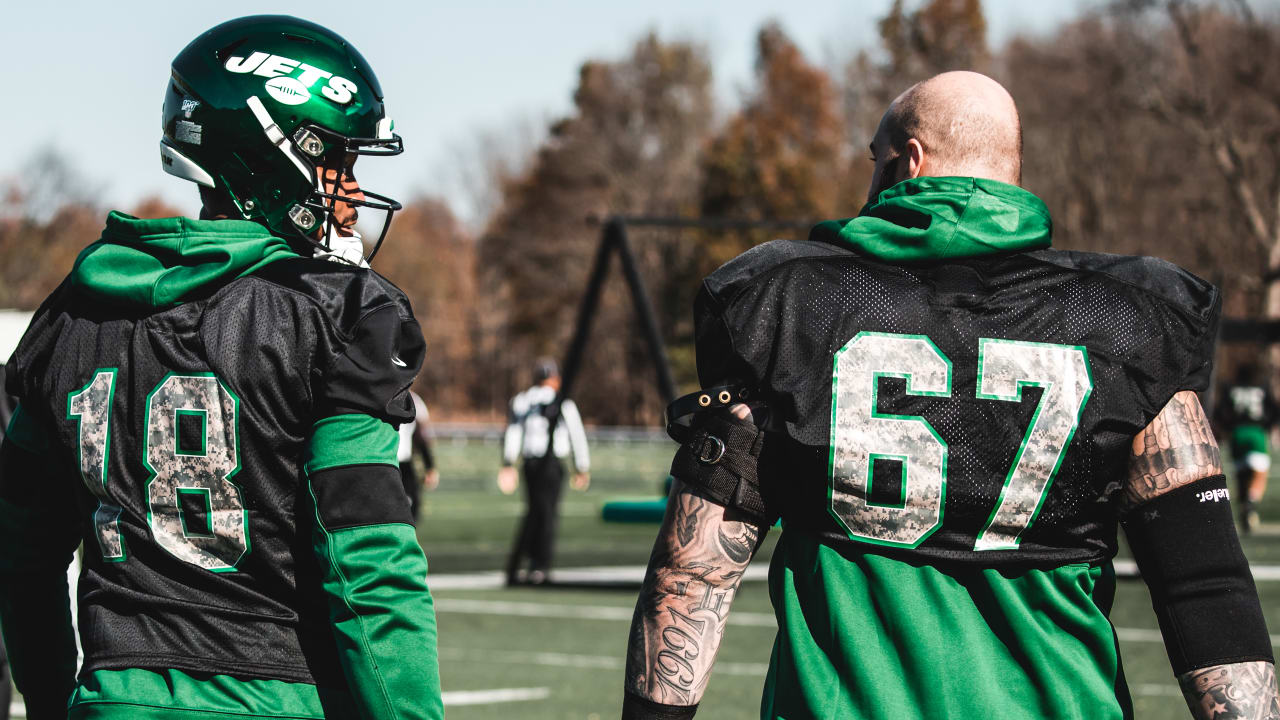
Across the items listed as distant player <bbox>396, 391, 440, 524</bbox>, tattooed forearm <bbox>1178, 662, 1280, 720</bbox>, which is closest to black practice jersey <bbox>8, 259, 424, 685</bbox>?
tattooed forearm <bbox>1178, 662, 1280, 720</bbox>

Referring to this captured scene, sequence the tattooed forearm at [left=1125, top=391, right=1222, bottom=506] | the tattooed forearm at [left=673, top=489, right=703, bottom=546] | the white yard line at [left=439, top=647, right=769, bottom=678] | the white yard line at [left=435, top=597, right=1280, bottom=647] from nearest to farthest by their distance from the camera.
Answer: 1. the tattooed forearm at [left=1125, top=391, right=1222, bottom=506]
2. the tattooed forearm at [left=673, top=489, right=703, bottom=546]
3. the white yard line at [left=439, top=647, right=769, bottom=678]
4. the white yard line at [left=435, top=597, right=1280, bottom=647]

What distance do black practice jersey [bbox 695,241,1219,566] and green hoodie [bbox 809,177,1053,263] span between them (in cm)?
3

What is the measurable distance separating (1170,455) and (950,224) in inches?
19.4

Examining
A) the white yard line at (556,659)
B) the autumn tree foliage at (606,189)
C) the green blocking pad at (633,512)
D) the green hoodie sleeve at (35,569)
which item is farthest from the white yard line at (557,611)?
the autumn tree foliage at (606,189)

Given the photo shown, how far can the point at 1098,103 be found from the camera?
41.0 m

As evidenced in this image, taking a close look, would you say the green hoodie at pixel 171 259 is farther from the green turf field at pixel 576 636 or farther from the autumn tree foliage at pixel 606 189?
the autumn tree foliage at pixel 606 189

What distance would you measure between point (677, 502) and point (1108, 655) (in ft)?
2.34

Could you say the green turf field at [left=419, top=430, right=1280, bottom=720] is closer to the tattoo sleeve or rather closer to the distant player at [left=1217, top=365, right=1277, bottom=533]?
the distant player at [left=1217, top=365, right=1277, bottom=533]

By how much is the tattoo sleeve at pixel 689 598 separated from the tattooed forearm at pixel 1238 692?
72cm

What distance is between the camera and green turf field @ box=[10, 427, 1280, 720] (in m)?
7.49

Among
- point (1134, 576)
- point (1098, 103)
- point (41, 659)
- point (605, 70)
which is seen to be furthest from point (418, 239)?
point (41, 659)

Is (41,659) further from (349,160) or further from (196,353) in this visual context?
(349,160)

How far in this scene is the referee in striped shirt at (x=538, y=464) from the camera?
12.8 m

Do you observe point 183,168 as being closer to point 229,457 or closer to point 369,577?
point 229,457
